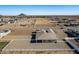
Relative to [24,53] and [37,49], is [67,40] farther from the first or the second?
[24,53]

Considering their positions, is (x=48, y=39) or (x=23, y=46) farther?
(x=48, y=39)

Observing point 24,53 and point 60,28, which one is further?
point 60,28

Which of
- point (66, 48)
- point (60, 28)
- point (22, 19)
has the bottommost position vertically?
point (66, 48)

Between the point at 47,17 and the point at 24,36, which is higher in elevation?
the point at 47,17

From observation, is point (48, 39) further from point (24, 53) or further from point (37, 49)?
point (24, 53)

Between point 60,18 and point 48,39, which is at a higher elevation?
point 60,18
